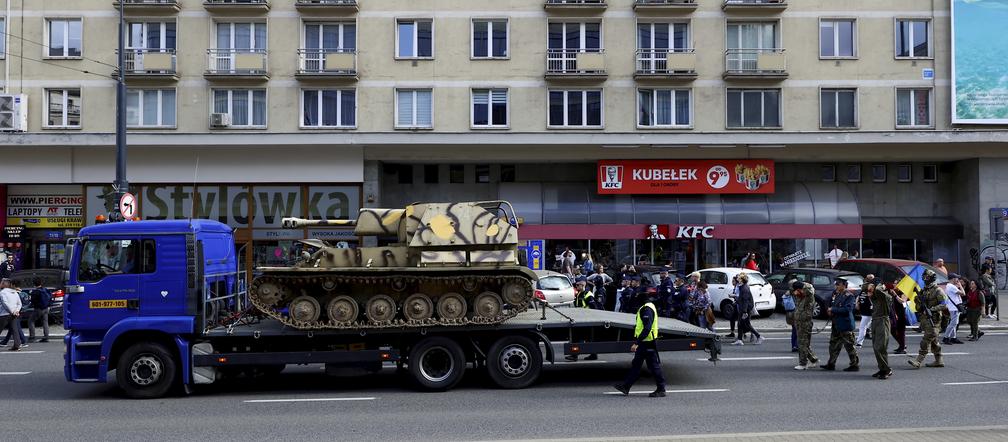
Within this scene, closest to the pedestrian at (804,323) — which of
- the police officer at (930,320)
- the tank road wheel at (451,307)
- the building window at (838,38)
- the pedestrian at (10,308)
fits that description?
the police officer at (930,320)

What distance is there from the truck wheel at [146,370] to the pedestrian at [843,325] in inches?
405

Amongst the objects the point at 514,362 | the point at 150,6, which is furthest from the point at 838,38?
the point at 150,6

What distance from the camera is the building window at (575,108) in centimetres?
2964

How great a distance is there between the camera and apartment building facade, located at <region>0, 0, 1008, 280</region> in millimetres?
28953

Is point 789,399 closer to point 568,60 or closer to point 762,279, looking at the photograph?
point 762,279

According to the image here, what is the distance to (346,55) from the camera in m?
29.1

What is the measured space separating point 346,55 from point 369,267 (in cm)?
1848

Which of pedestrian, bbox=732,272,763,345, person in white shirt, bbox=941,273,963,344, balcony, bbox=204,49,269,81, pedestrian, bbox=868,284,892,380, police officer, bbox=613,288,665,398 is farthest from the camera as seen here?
balcony, bbox=204,49,269,81

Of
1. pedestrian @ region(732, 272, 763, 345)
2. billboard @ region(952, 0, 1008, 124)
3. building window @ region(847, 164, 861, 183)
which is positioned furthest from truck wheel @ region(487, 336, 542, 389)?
building window @ region(847, 164, 861, 183)

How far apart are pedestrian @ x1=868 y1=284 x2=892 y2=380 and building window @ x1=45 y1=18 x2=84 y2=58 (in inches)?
1064

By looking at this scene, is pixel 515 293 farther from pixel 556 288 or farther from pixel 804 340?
pixel 556 288

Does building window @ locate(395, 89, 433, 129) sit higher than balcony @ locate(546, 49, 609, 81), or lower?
lower

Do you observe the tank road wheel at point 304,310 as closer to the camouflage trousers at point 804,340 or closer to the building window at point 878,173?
the camouflage trousers at point 804,340

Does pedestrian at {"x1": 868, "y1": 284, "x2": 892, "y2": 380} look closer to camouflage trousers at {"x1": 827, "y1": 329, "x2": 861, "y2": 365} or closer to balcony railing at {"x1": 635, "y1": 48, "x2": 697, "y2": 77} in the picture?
camouflage trousers at {"x1": 827, "y1": 329, "x2": 861, "y2": 365}
